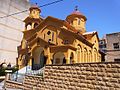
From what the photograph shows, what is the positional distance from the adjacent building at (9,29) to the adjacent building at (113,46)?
19.7 metres

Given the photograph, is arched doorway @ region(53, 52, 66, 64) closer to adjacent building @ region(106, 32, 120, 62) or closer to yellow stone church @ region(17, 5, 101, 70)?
yellow stone church @ region(17, 5, 101, 70)

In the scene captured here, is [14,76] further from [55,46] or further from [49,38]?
[49,38]

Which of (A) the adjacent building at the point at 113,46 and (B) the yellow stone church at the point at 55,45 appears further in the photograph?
(A) the adjacent building at the point at 113,46

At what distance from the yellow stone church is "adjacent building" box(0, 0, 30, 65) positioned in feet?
19.2

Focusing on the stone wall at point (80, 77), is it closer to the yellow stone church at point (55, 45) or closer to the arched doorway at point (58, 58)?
the yellow stone church at point (55, 45)

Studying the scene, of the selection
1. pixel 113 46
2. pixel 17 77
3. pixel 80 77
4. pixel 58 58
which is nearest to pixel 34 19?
pixel 58 58

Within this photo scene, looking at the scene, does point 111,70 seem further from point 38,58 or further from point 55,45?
point 38,58

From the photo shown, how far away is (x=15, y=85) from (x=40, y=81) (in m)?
3.94

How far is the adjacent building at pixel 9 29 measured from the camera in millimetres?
37969

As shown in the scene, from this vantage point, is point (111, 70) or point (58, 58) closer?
point (111, 70)

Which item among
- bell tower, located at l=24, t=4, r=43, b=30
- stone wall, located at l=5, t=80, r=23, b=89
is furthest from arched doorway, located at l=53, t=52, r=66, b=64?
stone wall, located at l=5, t=80, r=23, b=89

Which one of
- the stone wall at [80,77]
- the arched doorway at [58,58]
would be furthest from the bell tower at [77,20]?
the stone wall at [80,77]

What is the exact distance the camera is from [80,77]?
37.1 feet

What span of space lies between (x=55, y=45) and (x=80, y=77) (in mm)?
16281
